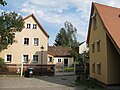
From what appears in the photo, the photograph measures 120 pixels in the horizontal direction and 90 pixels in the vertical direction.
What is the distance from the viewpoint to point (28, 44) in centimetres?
4362

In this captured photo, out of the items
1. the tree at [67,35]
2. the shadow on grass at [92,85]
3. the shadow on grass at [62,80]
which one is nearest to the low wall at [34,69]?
the shadow on grass at [62,80]

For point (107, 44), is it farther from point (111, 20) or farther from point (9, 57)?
point (9, 57)

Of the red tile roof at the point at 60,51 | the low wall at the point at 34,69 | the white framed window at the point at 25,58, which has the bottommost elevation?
the low wall at the point at 34,69

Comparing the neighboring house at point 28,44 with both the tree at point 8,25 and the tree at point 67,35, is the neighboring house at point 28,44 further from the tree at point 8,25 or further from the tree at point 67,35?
the tree at point 67,35

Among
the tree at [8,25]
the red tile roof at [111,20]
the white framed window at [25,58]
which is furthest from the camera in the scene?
the white framed window at [25,58]

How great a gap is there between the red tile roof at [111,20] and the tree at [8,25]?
49.6ft

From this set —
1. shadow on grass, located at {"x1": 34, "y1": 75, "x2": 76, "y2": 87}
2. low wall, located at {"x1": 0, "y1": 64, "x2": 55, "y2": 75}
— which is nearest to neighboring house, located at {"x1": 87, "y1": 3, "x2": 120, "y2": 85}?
shadow on grass, located at {"x1": 34, "y1": 75, "x2": 76, "y2": 87}

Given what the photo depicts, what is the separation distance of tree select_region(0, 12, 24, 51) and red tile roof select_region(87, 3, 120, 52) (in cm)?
1512

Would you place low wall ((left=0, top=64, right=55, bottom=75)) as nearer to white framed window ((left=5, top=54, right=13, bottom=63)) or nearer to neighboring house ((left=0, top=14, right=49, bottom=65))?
neighboring house ((left=0, top=14, right=49, bottom=65))

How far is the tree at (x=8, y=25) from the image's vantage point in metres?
36.6

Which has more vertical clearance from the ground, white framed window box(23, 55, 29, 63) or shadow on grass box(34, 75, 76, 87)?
white framed window box(23, 55, 29, 63)

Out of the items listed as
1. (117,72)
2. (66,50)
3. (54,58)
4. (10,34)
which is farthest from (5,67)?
(66,50)

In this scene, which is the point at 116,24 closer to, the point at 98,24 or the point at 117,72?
the point at 98,24

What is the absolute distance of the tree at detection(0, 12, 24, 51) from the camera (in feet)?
120
